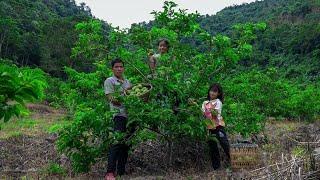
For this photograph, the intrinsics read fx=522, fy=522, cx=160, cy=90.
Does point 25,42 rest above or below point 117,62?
above

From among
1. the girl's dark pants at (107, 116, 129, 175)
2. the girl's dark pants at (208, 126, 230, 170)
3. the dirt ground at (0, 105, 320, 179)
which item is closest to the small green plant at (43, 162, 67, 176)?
the dirt ground at (0, 105, 320, 179)

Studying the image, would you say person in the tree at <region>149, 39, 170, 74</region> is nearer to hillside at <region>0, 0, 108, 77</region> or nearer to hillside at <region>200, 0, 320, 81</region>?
hillside at <region>0, 0, 108, 77</region>

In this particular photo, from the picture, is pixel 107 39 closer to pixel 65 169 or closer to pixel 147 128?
pixel 147 128

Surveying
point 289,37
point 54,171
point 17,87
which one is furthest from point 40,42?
point 17,87

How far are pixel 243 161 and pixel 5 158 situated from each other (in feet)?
12.9

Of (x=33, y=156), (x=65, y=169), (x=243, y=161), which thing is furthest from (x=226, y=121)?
(x=33, y=156)

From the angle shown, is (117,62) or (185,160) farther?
(185,160)

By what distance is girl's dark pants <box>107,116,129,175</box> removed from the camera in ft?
21.5

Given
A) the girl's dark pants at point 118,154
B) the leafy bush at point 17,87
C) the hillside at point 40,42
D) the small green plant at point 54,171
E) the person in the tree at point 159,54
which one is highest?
the hillside at point 40,42

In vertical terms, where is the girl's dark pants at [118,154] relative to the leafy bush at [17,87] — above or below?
below

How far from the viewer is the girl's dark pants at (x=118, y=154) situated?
6559mm

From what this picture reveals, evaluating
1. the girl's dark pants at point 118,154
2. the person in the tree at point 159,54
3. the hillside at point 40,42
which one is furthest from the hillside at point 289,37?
the girl's dark pants at point 118,154

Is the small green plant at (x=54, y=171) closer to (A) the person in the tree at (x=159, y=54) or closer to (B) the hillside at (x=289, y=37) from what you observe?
(A) the person in the tree at (x=159, y=54)

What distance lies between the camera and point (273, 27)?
212 feet
